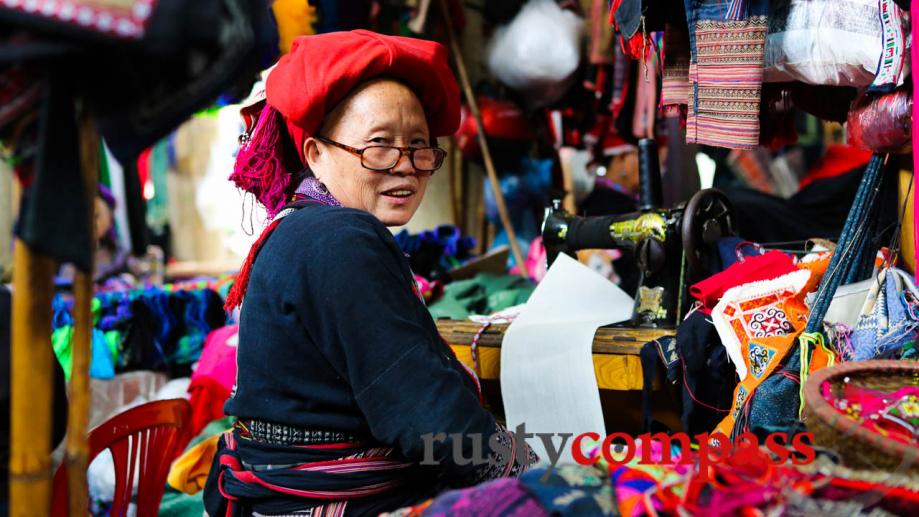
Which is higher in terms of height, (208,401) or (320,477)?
(320,477)

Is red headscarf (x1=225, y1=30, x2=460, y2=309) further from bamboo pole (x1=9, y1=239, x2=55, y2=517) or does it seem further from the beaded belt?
bamboo pole (x1=9, y1=239, x2=55, y2=517)

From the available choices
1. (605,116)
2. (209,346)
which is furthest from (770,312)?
(605,116)

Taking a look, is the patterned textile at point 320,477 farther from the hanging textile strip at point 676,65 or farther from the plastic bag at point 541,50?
the plastic bag at point 541,50

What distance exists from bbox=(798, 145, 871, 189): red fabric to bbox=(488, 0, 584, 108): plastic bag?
53.4 inches

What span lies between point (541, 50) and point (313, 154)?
2.72 metres

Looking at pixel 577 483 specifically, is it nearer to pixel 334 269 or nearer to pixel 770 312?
pixel 334 269

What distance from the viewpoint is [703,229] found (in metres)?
2.10

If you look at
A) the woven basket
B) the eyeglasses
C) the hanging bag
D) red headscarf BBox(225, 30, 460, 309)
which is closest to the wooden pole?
red headscarf BBox(225, 30, 460, 309)

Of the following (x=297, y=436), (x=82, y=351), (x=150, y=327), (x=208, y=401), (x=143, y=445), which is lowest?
(x=208, y=401)

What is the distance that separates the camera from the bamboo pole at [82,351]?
0.96 meters

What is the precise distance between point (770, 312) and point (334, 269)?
991 millimetres

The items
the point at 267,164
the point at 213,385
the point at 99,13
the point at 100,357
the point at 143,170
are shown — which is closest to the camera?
the point at 99,13

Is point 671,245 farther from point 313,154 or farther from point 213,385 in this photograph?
point 213,385

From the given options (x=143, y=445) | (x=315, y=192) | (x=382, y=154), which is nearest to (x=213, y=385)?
(x=143, y=445)
